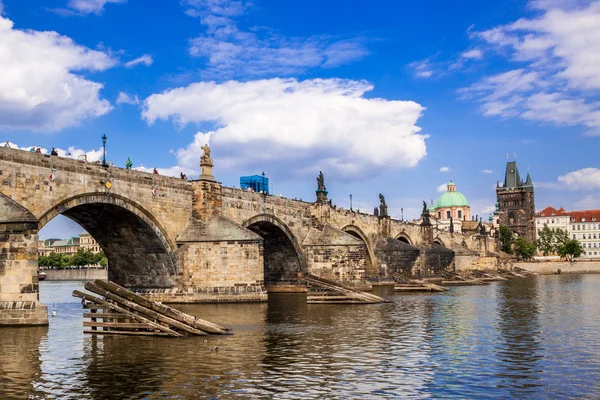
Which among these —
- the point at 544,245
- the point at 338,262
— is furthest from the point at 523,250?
the point at 338,262

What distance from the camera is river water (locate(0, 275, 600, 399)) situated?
13297mm

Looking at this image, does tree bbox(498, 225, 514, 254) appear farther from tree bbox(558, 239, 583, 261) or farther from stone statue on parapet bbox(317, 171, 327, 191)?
stone statue on parapet bbox(317, 171, 327, 191)

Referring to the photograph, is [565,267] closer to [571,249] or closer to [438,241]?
[571,249]

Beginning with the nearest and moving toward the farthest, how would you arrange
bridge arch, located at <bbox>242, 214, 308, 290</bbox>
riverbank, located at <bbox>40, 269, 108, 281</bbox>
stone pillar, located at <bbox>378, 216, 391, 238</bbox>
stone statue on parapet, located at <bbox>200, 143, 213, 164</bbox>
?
stone statue on parapet, located at <bbox>200, 143, 213, 164</bbox> → bridge arch, located at <bbox>242, 214, 308, 290</bbox> → stone pillar, located at <bbox>378, 216, 391, 238</bbox> → riverbank, located at <bbox>40, 269, 108, 281</bbox>

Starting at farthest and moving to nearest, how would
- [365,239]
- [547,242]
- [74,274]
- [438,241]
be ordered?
[547,242], [74,274], [438,241], [365,239]

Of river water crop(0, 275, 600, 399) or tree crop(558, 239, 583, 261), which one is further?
tree crop(558, 239, 583, 261)

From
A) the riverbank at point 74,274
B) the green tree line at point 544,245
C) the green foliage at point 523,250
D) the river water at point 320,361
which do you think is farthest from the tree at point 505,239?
the river water at point 320,361

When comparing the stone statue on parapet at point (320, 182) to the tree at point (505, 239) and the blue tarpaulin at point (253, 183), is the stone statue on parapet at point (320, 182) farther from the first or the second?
the tree at point (505, 239)

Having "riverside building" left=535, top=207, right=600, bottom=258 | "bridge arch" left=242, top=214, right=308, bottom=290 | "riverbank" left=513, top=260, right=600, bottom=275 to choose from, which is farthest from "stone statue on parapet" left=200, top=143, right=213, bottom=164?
"riverside building" left=535, top=207, right=600, bottom=258

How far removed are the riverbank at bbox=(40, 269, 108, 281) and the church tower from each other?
322ft

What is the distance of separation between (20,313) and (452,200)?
165 meters

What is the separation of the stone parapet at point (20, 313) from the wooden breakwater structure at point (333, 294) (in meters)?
17.8

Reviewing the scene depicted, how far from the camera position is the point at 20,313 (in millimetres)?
23156

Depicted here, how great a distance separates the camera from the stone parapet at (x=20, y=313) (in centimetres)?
2300
